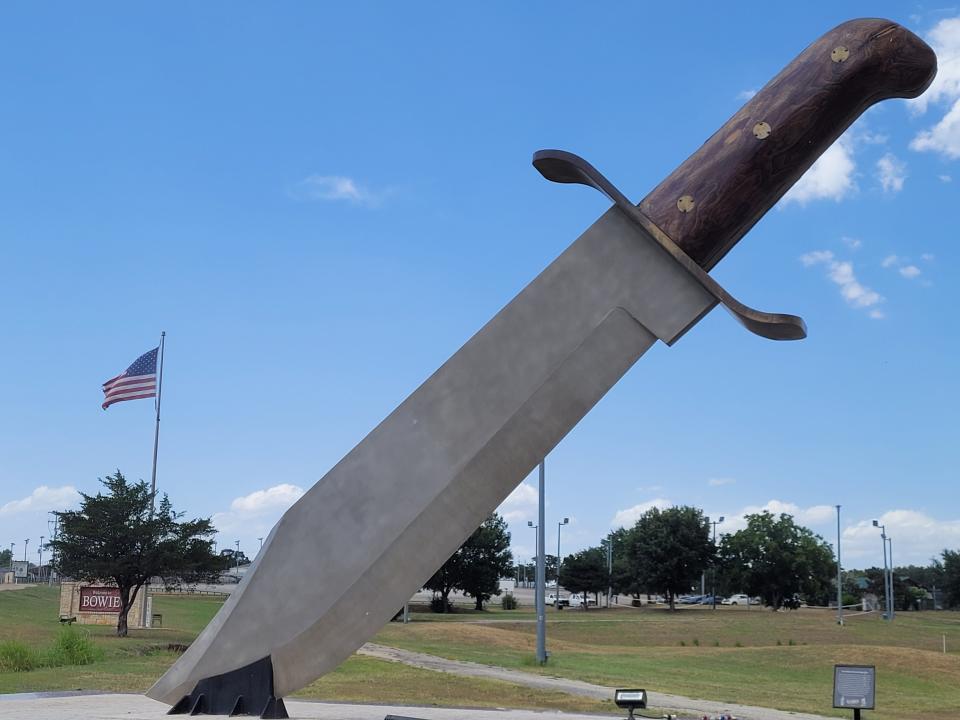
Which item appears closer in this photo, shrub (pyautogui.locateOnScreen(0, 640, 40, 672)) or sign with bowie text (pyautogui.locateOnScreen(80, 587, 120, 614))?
shrub (pyautogui.locateOnScreen(0, 640, 40, 672))

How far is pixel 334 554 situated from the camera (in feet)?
19.7

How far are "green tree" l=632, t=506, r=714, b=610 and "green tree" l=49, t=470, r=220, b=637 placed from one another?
48.0 m

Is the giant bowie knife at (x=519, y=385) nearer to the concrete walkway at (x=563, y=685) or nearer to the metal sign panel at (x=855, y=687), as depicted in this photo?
the metal sign panel at (x=855, y=687)

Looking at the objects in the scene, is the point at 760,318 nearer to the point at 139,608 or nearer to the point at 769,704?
the point at 769,704

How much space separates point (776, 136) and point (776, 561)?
250ft

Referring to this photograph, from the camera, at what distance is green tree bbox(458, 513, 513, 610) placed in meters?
65.2

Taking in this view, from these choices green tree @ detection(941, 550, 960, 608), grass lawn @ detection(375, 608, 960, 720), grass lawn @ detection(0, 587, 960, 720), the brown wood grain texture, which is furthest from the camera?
green tree @ detection(941, 550, 960, 608)

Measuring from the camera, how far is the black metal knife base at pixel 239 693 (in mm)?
5891

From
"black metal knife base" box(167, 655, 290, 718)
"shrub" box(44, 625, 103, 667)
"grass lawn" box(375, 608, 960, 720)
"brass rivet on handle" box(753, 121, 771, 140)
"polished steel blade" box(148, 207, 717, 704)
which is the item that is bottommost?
"grass lawn" box(375, 608, 960, 720)

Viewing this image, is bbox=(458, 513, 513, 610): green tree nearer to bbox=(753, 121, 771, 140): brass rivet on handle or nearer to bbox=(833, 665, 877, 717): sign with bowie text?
bbox=(833, 665, 877, 717): sign with bowie text

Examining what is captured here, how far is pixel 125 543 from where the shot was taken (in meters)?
33.4

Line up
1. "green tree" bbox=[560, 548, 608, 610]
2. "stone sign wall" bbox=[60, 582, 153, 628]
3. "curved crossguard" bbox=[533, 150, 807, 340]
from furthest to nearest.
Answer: "green tree" bbox=[560, 548, 608, 610] → "stone sign wall" bbox=[60, 582, 153, 628] → "curved crossguard" bbox=[533, 150, 807, 340]

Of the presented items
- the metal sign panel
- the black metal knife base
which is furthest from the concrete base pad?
the black metal knife base

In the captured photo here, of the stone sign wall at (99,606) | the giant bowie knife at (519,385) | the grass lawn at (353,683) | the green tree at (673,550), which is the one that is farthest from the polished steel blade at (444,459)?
the green tree at (673,550)
